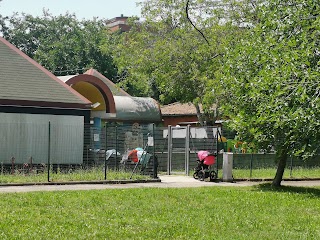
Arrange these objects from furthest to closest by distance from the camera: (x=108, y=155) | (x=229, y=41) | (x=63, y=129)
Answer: (x=229, y=41)
(x=63, y=129)
(x=108, y=155)

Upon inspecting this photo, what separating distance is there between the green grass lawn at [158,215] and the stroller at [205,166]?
6.06m

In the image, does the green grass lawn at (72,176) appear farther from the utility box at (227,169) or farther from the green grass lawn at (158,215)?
the green grass lawn at (158,215)

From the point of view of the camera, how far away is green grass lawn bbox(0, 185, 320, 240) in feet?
40.1

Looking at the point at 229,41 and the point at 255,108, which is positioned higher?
the point at 229,41

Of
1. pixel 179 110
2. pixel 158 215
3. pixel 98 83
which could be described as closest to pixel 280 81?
pixel 158 215

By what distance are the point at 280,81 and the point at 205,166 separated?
921 cm

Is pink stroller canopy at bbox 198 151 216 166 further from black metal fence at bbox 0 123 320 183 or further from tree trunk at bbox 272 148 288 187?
tree trunk at bbox 272 148 288 187

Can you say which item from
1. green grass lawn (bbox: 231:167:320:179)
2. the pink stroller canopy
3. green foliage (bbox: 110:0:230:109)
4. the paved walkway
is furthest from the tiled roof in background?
the pink stroller canopy

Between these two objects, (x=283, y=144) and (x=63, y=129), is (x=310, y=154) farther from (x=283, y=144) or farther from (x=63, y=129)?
(x=63, y=129)

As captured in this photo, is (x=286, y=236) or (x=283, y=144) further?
(x=283, y=144)

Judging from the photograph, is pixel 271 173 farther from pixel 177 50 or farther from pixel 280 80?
pixel 280 80

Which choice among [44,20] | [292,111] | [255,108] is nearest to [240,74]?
[255,108]

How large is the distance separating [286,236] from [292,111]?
21.4ft

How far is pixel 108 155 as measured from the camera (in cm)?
2748
